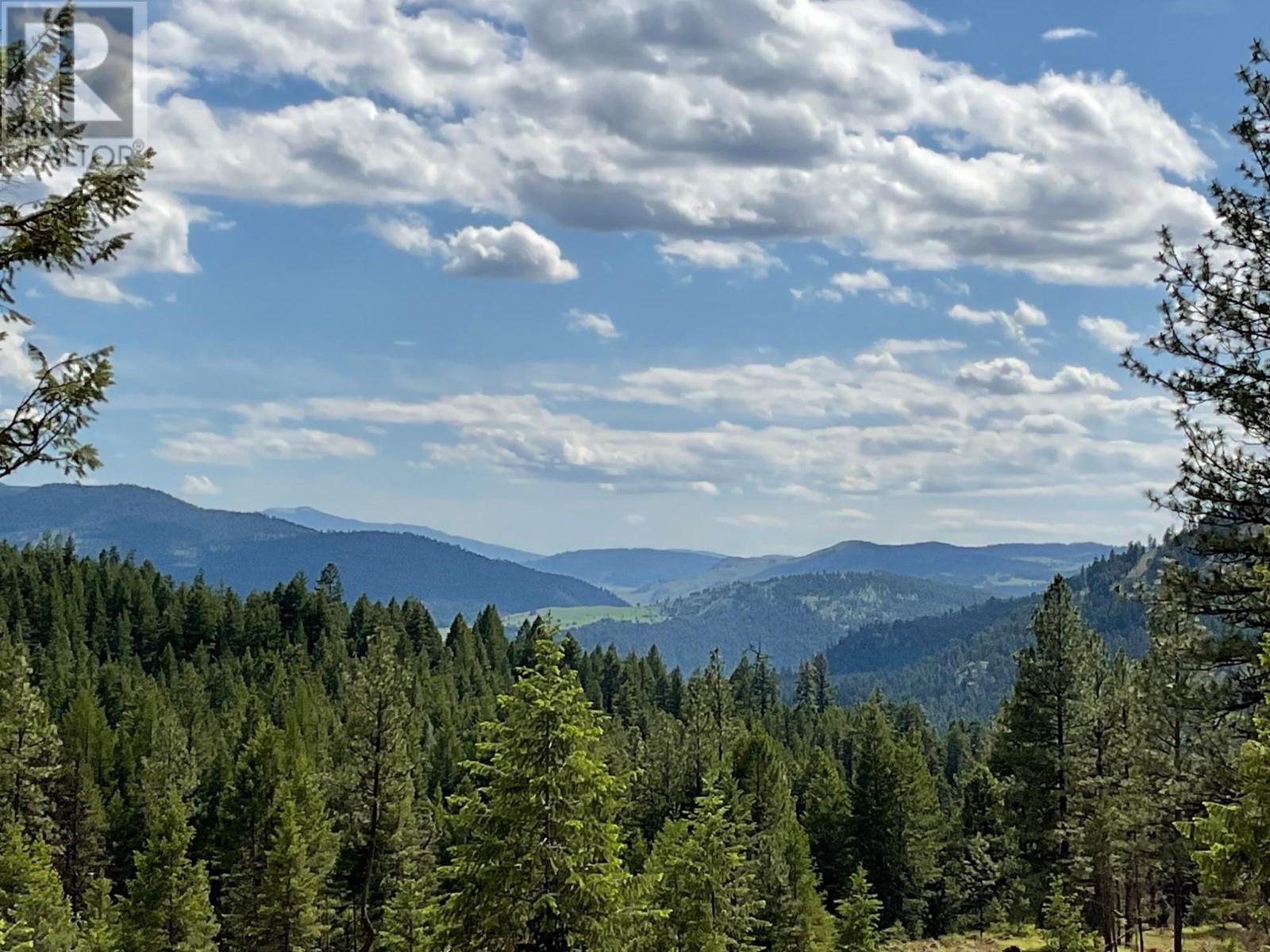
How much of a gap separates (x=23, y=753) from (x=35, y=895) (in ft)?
36.1

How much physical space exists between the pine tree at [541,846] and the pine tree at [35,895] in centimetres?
2362

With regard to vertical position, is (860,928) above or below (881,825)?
above

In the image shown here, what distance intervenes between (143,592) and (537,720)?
124 metres

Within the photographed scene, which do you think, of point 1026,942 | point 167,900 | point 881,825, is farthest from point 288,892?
point 881,825

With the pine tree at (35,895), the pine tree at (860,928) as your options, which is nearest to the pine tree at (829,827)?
the pine tree at (860,928)

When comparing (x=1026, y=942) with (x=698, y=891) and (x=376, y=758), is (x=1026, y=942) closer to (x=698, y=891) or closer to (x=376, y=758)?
(x=698, y=891)

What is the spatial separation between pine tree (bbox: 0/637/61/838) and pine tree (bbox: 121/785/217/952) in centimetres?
716

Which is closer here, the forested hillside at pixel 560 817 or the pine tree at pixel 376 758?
the forested hillside at pixel 560 817

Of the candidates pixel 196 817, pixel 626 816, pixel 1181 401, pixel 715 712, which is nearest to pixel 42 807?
pixel 196 817

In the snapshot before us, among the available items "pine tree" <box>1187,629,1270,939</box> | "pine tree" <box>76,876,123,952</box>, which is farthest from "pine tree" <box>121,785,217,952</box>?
"pine tree" <box>1187,629,1270,939</box>

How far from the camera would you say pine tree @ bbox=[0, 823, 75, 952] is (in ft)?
119

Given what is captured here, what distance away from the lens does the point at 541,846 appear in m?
18.9

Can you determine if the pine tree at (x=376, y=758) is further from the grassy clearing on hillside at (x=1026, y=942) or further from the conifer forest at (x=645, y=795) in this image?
the grassy clearing on hillside at (x=1026, y=942)

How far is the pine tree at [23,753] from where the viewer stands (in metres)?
47.0
